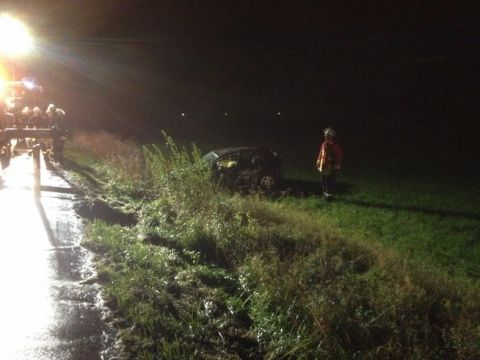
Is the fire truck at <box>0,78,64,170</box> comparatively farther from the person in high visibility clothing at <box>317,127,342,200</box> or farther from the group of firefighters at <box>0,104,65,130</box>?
the person in high visibility clothing at <box>317,127,342,200</box>

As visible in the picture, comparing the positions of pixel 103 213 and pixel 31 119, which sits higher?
pixel 31 119

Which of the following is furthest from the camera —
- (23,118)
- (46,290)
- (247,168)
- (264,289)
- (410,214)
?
(247,168)

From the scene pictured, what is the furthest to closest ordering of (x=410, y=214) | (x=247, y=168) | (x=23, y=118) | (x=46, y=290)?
(x=247, y=168) → (x=23, y=118) → (x=410, y=214) → (x=46, y=290)

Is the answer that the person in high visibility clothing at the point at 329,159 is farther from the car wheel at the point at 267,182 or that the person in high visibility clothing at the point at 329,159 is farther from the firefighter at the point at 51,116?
the firefighter at the point at 51,116

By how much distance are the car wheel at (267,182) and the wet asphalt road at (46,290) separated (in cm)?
623

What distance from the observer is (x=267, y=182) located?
52.8 ft

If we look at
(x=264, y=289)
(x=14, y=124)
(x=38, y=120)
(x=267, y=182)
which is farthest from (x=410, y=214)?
(x=38, y=120)

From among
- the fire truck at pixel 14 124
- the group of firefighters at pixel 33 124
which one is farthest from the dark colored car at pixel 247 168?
the fire truck at pixel 14 124

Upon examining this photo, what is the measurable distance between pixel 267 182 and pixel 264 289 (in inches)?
385

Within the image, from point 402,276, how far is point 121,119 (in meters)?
43.5

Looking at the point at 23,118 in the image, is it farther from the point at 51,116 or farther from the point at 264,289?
the point at 264,289

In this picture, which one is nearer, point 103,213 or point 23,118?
point 103,213

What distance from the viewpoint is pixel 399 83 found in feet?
141

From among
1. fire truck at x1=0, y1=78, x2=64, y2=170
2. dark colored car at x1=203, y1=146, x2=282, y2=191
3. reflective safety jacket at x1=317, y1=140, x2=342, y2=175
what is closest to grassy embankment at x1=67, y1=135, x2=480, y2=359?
fire truck at x1=0, y1=78, x2=64, y2=170
